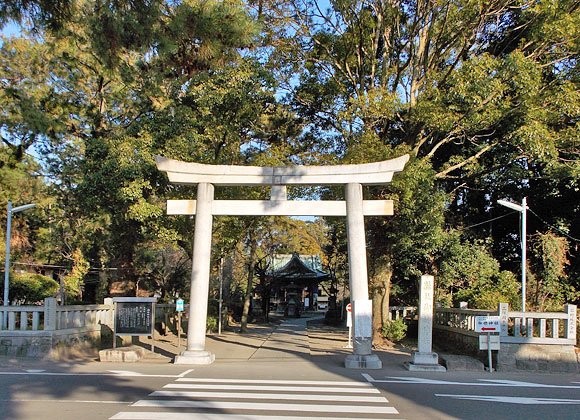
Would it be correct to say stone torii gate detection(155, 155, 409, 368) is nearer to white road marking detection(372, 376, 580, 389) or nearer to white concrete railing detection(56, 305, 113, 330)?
white road marking detection(372, 376, 580, 389)

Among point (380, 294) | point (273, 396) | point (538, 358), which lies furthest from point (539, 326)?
point (273, 396)

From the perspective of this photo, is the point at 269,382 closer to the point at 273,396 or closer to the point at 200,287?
the point at 273,396

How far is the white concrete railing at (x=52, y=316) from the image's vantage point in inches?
561

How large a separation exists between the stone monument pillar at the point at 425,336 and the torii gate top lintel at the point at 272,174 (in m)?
3.23

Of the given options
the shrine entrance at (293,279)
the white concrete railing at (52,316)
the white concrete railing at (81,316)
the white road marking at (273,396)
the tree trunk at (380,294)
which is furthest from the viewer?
the shrine entrance at (293,279)

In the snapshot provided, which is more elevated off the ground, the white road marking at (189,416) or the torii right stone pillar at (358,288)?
the torii right stone pillar at (358,288)

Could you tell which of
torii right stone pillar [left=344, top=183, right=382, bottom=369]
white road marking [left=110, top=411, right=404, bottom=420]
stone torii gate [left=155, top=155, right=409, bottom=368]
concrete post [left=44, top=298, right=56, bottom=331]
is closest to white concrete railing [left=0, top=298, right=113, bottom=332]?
concrete post [left=44, top=298, right=56, bottom=331]

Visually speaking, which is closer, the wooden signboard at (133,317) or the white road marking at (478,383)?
the white road marking at (478,383)

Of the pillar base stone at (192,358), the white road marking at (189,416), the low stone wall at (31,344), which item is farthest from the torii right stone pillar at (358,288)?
the low stone wall at (31,344)

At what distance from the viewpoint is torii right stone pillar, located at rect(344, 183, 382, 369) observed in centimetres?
1359

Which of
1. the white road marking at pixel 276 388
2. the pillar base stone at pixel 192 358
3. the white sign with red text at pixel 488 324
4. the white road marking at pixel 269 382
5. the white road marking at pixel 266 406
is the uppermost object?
the white sign with red text at pixel 488 324

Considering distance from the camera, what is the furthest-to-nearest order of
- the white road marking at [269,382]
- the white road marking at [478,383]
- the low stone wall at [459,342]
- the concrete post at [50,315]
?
the low stone wall at [459,342] < the concrete post at [50,315] < the white road marking at [478,383] < the white road marking at [269,382]

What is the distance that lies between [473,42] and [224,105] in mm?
10206

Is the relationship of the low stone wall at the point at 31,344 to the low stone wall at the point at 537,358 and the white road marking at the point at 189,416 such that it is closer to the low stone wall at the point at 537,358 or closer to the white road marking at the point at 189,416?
the white road marking at the point at 189,416
